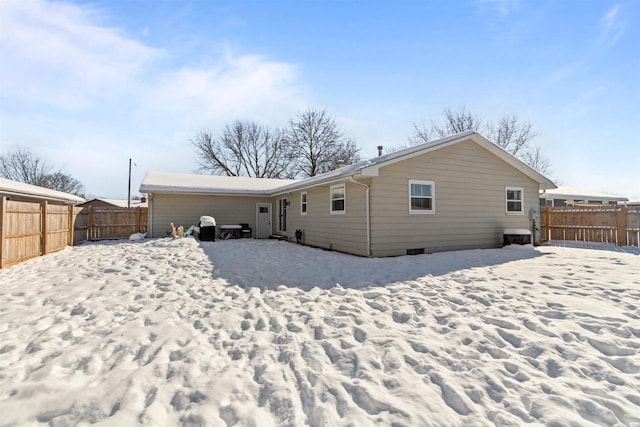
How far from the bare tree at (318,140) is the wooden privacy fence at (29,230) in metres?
21.0

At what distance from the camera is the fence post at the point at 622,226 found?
36.9 feet

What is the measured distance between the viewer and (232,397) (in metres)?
2.39

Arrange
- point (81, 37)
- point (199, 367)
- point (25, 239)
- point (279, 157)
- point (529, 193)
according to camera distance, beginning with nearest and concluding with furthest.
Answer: point (199, 367)
point (81, 37)
point (25, 239)
point (529, 193)
point (279, 157)

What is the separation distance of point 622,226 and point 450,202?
Answer: 707cm

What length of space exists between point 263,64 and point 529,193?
10.4 m

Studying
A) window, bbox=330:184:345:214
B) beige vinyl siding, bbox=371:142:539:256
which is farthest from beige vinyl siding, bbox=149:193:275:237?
beige vinyl siding, bbox=371:142:539:256

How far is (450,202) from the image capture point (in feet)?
32.6

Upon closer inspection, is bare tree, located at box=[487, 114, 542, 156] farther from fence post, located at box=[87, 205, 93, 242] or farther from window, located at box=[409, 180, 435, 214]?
fence post, located at box=[87, 205, 93, 242]

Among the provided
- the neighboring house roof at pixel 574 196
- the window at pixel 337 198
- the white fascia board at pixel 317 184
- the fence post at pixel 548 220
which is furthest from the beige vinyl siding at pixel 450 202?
the neighboring house roof at pixel 574 196

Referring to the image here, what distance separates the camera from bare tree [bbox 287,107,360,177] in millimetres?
29250

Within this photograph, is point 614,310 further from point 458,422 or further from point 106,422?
point 106,422

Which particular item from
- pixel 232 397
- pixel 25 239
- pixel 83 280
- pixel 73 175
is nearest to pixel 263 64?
pixel 83 280

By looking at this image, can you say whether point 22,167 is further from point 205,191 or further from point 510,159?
point 510,159

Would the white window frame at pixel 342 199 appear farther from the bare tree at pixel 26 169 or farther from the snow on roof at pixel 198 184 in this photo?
the bare tree at pixel 26 169
